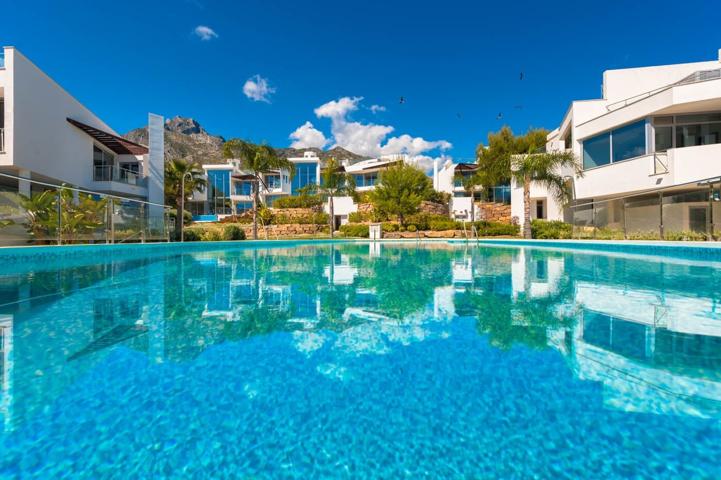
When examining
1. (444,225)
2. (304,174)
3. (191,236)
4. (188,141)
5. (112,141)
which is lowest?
(191,236)

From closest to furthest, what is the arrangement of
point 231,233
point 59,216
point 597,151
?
point 59,216, point 597,151, point 231,233

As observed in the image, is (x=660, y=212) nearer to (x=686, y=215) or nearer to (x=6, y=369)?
(x=686, y=215)

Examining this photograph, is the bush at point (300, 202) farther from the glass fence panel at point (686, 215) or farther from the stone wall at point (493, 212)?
the glass fence panel at point (686, 215)

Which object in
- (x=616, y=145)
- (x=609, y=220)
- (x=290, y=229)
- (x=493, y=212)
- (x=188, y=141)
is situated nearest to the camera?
(x=609, y=220)

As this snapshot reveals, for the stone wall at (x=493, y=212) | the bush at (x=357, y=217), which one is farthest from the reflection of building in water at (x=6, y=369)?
the stone wall at (x=493, y=212)

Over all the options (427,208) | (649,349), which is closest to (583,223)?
(427,208)

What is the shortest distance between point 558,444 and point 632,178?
19.9 meters

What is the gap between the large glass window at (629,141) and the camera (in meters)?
16.3

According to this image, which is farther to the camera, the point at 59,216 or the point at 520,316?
the point at 59,216

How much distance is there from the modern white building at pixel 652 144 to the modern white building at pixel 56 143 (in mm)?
23894

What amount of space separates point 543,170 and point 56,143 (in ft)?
90.8

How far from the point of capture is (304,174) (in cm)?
4116

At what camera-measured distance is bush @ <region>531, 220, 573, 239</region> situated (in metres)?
19.3

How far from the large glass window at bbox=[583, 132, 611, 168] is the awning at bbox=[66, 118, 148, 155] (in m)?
30.0
